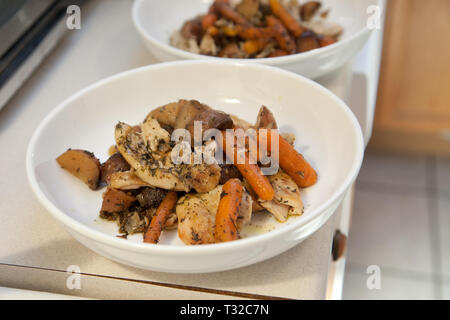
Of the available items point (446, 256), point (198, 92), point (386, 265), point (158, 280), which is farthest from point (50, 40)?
point (446, 256)

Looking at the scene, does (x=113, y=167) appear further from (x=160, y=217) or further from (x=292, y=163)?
(x=292, y=163)

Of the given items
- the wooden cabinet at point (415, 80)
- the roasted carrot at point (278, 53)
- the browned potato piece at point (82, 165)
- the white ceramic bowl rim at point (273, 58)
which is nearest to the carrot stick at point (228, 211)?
the browned potato piece at point (82, 165)

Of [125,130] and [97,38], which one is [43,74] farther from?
[125,130]

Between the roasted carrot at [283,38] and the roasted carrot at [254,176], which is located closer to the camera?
the roasted carrot at [254,176]

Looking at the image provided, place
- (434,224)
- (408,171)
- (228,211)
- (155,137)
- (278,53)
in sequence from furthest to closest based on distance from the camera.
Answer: (408,171)
(434,224)
(278,53)
(155,137)
(228,211)

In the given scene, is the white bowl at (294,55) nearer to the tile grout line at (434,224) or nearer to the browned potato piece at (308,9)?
the browned potato piece at (308,9)

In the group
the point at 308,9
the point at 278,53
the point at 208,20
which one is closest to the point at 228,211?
the point at 278,53
